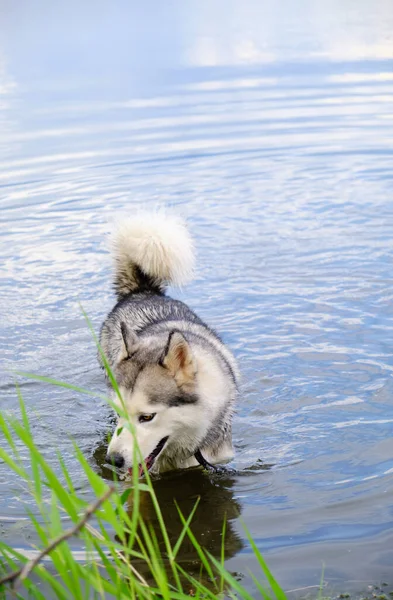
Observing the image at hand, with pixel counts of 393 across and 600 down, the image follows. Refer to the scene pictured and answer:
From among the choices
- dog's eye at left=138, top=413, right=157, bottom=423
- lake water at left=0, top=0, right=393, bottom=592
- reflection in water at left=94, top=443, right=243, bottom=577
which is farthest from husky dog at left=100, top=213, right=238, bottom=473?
lake water at left=0, top=0, right=393, bottom=592

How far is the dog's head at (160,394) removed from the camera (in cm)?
433

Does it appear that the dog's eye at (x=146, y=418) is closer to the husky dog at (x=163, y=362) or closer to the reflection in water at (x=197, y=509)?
the husky dog at (x=163, y=362)

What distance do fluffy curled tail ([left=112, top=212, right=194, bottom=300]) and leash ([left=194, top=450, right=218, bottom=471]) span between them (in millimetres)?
1646

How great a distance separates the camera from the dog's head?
433 cm

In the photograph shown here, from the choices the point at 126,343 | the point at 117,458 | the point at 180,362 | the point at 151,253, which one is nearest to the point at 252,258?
the point at 151,253

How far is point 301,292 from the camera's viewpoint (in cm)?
779

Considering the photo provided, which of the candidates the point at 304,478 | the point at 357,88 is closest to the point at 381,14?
the point at 357,88

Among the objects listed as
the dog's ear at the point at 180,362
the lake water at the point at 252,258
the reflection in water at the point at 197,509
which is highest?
the dog's ear at the point at 180,362

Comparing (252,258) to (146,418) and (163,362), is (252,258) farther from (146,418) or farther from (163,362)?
(146,418)

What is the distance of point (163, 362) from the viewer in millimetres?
4508

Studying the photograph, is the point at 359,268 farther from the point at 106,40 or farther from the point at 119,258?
the point at 106,40

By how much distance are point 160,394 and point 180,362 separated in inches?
8.8

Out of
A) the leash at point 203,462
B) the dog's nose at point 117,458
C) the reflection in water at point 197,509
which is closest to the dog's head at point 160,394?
the dog's nose at point 117,458

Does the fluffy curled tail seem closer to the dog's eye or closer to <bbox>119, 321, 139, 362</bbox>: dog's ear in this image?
<bbox>119, 321, 139, 362</bbox>: dog's ear
